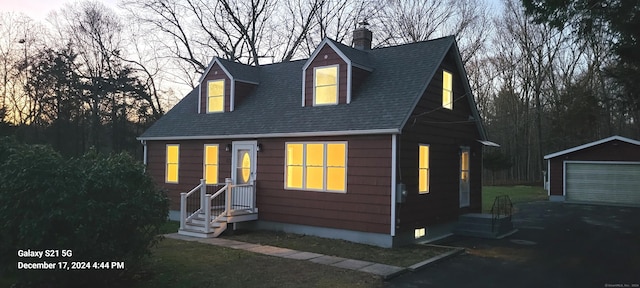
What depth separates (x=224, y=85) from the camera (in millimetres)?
15031

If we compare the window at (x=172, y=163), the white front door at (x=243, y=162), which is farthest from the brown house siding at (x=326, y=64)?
the window at (x=172, y=163)

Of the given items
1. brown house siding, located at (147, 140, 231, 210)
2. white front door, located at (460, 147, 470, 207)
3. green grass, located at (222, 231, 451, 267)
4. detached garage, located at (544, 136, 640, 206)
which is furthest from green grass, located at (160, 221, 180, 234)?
detached garage, located at (544, 136, 640, 206)

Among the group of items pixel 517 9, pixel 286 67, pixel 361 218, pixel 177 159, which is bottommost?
pixel 361 218

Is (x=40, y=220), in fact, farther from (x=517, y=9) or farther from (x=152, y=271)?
(x=517, y=9)

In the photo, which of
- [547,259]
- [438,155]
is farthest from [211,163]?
[547,259]

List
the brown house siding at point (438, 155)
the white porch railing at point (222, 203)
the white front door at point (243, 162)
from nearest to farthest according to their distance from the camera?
the brown house siding at point (438, 155)
the white porch railing at point (222, 203)
the white front door at point (243, 162)

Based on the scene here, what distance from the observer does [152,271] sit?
318 inches

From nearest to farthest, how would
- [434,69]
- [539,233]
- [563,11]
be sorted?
[563,11] → [434,69] → [539,233]

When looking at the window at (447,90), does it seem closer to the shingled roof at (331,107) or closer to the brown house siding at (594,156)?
the shingled roof at (331,107)

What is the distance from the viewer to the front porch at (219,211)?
11.9 metres

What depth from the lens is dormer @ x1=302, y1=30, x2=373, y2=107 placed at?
12219 millimetres

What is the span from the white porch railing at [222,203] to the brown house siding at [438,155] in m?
4.52

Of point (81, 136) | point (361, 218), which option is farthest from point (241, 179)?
point (81, 136)

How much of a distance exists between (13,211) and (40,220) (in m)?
0.54
